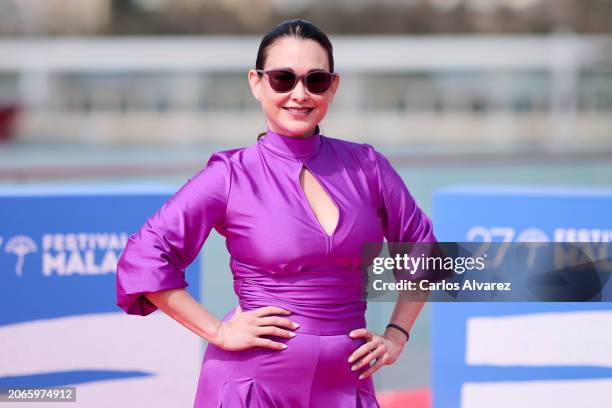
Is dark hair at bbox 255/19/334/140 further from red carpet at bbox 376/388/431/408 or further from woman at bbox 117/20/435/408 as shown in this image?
red carpet at bbox 376/388/431/408

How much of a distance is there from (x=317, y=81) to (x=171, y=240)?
1.59 ft

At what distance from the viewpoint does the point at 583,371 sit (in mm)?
4066

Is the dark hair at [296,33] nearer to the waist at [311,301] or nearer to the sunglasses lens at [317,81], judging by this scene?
the sunglasses lens at [317,81]

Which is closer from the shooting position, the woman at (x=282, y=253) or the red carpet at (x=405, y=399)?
the woman at (x=282, y=253)

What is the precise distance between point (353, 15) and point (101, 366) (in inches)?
2016

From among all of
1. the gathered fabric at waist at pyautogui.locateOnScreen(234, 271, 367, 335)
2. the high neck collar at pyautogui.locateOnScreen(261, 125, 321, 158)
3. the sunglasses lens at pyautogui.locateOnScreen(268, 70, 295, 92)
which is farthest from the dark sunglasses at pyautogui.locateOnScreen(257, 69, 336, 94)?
the gathered fabric at waist at pyautogui.locateOnScreen(234, 271, 367, 335)

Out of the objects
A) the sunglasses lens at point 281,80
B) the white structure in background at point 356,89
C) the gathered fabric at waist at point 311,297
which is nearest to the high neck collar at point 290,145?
the sunglasses lens at point 281,80

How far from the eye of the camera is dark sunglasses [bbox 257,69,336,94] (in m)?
2.37

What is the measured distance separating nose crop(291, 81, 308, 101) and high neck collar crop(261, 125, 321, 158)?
0.32ft

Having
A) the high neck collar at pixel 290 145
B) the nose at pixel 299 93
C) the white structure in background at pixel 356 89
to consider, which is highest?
the white structure in background at pixel 356 89

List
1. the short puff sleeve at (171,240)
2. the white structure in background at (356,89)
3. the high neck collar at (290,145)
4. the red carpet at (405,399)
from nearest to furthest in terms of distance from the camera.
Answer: the short puff sleeve at (171,240), the high neck collar at (290,145), the red carpet at (405,399), the white structure in background at (356,89)

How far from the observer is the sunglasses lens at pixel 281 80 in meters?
2.37

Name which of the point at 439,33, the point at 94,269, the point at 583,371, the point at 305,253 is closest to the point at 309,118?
the point at 305,253

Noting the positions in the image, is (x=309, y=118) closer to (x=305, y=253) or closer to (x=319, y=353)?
(x=305, y=253)
